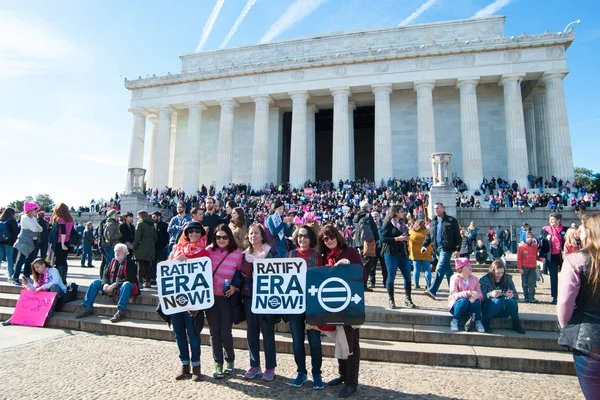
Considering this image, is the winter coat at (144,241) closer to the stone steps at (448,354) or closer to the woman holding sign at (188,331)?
the stone steps at (448,354)

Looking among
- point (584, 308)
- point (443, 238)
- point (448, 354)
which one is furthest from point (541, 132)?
point (584, 308)

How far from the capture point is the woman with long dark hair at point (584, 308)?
2648 millimetres

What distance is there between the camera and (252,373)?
4855 millimetres

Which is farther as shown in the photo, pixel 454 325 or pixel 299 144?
pixel 299 144

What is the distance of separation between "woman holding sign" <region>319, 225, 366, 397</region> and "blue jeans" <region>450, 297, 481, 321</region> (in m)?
2.42

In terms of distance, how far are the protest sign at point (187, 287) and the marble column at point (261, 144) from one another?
29456 millimetres

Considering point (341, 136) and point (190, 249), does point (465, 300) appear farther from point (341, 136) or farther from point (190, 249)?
point (341, 136)

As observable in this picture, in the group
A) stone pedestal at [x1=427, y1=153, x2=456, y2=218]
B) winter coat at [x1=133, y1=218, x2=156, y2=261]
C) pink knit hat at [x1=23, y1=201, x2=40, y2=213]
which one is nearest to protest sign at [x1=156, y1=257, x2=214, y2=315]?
winter coat at [x1=133, y1=218, x2=156, y2=261]

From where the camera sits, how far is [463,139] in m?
31.5

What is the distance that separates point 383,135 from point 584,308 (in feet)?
100

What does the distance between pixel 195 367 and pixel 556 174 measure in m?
33.1

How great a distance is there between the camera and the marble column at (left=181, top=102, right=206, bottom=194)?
118 ft

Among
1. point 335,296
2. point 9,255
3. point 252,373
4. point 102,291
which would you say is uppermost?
point 9,255

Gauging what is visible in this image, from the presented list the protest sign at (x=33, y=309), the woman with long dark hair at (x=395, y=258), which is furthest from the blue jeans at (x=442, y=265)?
the protest sign at (x=33, y=309)
